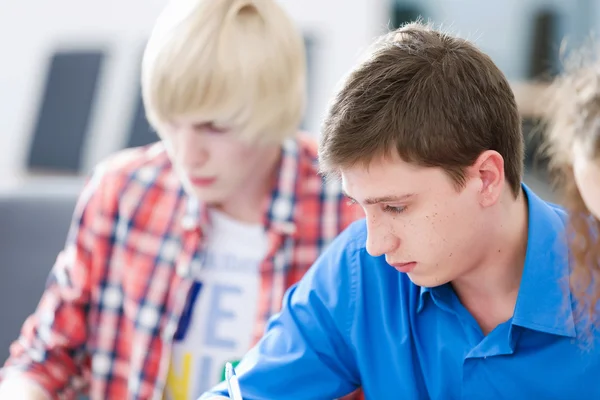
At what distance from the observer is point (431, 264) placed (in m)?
0.88


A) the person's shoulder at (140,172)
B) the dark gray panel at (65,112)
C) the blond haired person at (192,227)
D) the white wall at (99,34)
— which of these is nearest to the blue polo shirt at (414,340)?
the blond haired person at (192,227)

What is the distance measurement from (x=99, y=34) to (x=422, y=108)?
3708 mm

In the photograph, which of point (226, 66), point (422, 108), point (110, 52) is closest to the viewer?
point (422, 108)

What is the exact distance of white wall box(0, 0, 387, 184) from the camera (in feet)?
13.4

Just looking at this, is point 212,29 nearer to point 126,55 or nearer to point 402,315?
point 402,315

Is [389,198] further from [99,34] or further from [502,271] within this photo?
[99,34]

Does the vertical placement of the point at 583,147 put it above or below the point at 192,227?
above

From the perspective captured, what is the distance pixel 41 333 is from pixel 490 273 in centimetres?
71

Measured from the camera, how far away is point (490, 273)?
37.1 inches

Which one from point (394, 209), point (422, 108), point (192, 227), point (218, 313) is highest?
point (422, 108)

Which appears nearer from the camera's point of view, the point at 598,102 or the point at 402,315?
the point at 598,102

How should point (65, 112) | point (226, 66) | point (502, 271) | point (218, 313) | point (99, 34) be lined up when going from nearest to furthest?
point (502, 271) → point (226, 66) → point (218, 313) → point (65, 112) → point (99, 34)

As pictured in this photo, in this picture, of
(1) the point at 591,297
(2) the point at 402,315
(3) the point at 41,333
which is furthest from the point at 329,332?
(3) the point at 41,333

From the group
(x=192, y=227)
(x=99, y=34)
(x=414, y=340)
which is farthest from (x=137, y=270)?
(x=99, y=34)
